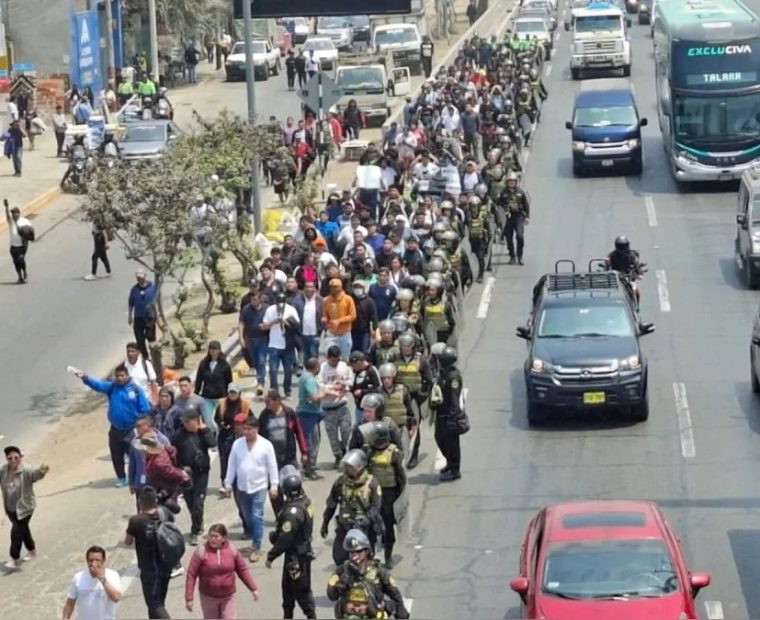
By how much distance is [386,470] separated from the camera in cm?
1812

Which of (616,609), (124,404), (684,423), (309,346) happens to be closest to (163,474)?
(124,404)

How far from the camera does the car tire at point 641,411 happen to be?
2362 cm

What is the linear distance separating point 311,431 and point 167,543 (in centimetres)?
538

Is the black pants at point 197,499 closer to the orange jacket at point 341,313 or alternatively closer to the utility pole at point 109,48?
the orange jacket at point 341,313

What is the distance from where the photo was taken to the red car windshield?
49.4 ft

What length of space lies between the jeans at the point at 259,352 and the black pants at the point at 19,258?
10.8 metres

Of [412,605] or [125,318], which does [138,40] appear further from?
[412,605]

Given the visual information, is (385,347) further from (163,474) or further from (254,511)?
(163,474)

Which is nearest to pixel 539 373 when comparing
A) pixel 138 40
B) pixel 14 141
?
pixel 14 141

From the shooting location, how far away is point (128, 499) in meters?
21.8

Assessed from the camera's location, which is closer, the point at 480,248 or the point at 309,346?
the point at 309,346

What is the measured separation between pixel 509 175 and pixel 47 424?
10.4 metres

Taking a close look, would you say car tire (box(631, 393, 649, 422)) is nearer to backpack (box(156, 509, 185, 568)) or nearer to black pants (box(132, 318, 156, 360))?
black pants (box(132, 318, 156, 360))

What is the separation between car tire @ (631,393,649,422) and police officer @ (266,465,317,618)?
315 inches
